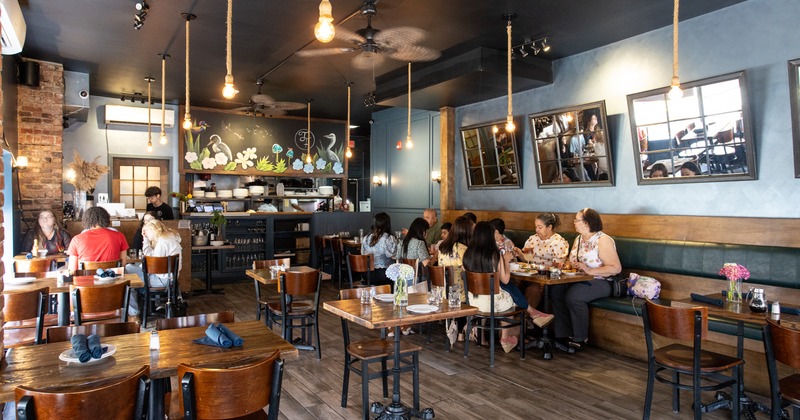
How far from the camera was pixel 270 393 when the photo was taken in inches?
91.6

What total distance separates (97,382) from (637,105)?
6.03m

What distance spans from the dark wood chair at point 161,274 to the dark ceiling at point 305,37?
2.79 m

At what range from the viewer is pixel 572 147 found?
6949mm

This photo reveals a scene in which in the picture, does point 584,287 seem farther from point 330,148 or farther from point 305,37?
point 330,148

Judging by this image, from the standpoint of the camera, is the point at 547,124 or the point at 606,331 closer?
the point at 606,331

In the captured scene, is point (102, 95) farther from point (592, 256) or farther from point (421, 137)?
point (592, 256)

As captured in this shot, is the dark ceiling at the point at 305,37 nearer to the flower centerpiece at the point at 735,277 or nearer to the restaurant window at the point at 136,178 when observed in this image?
the restaurant window at the point at 136,178

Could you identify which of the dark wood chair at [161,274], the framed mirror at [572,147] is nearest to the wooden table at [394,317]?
the dark wood chair at [161,274]

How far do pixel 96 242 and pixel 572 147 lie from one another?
19.5 ft

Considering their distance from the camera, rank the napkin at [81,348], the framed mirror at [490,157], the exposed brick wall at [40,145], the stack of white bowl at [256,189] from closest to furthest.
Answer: the napkin at [81,348] < the exposed brick wall at [40,145] < the framed mirror at [490,157] < the stack of white bowl at [256,189]

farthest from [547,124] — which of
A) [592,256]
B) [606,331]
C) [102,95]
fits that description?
[102,95]

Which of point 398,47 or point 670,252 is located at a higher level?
point 398,47

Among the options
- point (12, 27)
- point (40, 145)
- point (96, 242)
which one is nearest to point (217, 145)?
point (40, 145)

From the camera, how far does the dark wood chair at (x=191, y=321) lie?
3.23 metres
